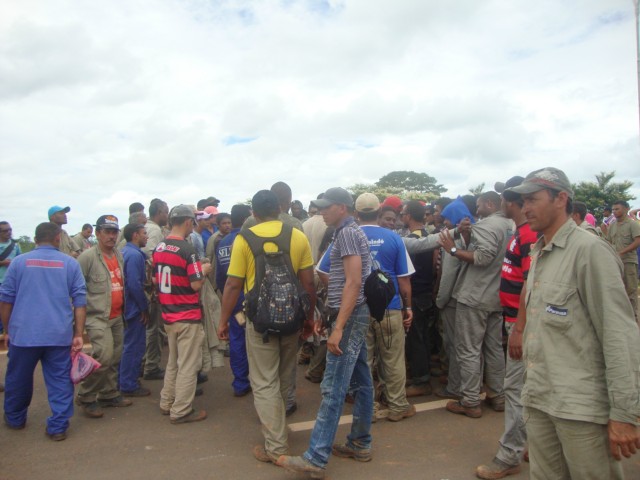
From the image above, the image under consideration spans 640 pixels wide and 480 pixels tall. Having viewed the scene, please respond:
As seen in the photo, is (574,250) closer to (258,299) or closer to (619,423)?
(619,423)

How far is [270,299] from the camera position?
375 cm

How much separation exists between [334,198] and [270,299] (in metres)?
0.92

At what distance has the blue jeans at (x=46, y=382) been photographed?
171 inches

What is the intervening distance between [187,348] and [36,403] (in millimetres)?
1888

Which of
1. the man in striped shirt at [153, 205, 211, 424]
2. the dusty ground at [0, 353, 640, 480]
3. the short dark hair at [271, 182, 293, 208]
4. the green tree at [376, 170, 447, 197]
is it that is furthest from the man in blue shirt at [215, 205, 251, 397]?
the green tree at [376, 170, 447, 197]

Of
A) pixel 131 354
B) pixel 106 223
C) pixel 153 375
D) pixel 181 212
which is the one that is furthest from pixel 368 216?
pixel 153 375

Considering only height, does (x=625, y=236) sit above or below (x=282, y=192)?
below

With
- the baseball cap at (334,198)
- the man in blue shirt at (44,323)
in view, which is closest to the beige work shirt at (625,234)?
the baseball cap at (334,198)

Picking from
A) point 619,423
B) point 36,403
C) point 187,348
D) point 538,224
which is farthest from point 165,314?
point 619,423

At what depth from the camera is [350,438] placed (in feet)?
12.9

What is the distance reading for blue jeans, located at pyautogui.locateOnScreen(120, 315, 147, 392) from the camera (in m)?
5.45

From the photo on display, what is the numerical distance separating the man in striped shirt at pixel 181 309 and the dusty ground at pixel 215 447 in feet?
0.90

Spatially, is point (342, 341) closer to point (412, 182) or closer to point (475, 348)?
point (475, 348)

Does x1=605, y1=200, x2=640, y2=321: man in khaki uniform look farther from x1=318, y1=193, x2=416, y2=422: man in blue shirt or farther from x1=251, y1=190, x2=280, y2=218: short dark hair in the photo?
x1=251, y1=190, x2=280, y2=218: short dark hair
